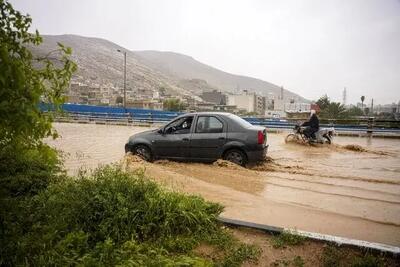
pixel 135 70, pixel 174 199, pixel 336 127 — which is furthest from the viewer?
pixel 135 70

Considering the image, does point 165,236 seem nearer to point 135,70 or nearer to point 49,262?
point 49,262

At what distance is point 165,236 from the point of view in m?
4.57

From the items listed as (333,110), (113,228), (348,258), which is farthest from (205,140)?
(333,110)

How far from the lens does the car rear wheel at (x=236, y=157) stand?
9953mm

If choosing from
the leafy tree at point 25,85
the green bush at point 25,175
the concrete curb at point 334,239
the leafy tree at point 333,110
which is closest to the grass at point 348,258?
the concrete curb at point 334,239

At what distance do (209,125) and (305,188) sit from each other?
11.3 feet

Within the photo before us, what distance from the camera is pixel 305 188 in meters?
8.30

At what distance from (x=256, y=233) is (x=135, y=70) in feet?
643

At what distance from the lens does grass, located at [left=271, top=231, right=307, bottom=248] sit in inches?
171

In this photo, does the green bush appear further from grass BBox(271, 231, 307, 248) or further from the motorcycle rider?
the motorcycle rider

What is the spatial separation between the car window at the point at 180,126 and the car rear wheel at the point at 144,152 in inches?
34.7

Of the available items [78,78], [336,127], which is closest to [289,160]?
[336,127]

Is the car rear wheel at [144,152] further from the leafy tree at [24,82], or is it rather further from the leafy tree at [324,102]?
the leafy tree at [324,102]

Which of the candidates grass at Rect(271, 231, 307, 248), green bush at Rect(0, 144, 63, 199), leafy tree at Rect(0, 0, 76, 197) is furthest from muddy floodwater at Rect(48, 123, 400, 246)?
leafy tree at Rect(0, 0, 76, 197)
